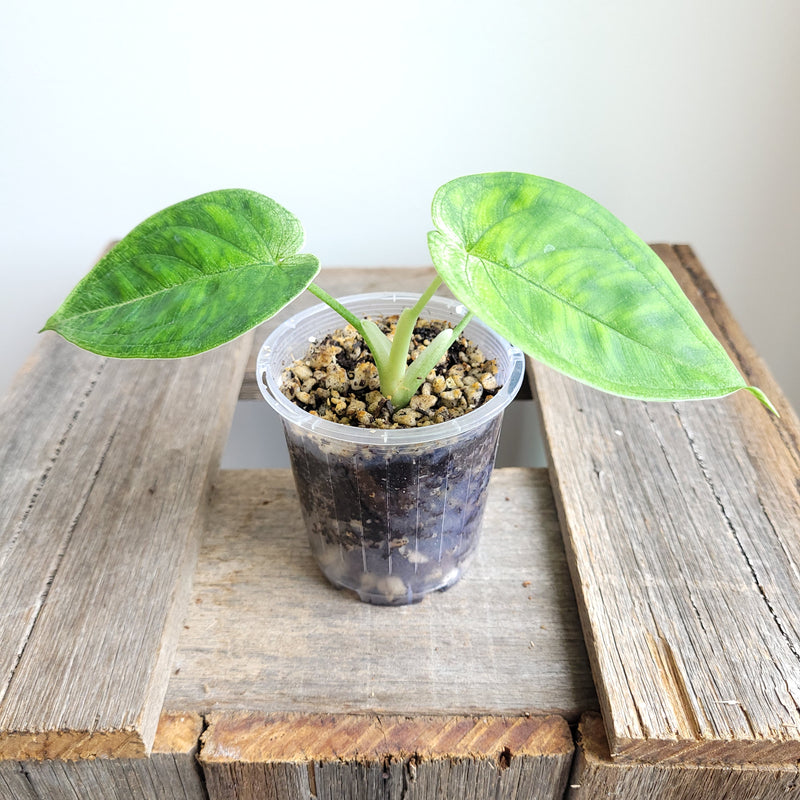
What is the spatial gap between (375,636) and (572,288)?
0.33 metres

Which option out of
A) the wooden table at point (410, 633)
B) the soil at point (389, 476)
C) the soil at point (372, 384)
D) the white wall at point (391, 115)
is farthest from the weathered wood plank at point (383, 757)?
the white wall at point (391, 115)

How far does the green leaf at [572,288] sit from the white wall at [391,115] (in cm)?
58

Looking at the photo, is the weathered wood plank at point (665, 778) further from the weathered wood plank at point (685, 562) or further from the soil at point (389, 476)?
the soil at point (389, 476)

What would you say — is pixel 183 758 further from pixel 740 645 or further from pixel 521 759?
pixel 740 645

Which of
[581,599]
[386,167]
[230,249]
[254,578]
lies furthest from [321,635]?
[386,167]

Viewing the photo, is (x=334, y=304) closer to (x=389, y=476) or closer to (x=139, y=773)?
(x=389, y=476)

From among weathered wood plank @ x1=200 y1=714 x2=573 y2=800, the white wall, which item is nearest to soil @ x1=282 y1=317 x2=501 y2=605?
weathered wood plank @ x1=200 y1=714 x2=573 y2=800

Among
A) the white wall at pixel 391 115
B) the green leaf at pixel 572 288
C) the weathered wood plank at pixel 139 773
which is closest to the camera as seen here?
the green leaf at pixel 572 288

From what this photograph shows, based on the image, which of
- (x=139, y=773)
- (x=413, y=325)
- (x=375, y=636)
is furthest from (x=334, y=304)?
(x=139, y=773)

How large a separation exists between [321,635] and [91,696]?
0.59 ft

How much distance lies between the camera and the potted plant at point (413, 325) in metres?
0.46

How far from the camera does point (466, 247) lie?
48cm

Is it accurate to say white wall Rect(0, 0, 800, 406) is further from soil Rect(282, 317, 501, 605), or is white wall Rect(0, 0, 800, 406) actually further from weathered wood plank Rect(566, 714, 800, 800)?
weathered wood plank Rect(566, 714, 800, 800)

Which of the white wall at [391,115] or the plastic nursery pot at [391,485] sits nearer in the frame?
the plastic nursery pot at [391,485]
